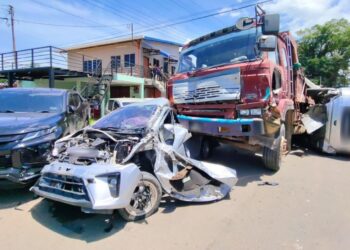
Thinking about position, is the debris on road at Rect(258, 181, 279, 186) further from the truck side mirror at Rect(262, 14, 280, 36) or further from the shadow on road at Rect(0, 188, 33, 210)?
the shadow on road at Rect(0, 188, 33, 210)

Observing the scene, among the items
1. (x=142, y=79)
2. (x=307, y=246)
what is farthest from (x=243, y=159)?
(x=142, y=79)

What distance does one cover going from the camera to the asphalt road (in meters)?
3.43

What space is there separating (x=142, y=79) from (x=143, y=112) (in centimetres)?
1935

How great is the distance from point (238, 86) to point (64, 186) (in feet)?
11.4

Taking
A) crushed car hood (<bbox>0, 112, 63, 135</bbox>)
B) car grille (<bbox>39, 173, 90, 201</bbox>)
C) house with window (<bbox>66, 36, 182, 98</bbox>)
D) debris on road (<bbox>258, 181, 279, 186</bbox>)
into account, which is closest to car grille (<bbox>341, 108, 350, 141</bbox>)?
debris on road (<bbox>258, 181, 279, 186</bbox>)

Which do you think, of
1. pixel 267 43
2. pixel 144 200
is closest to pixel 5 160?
pixel 144 200

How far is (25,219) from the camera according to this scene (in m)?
4.05

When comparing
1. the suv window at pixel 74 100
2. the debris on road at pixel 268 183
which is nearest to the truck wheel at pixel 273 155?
the debris on road at pixel 268 183

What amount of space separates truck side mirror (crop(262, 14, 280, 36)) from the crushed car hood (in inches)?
163

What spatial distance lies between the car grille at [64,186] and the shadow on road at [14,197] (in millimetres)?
1005

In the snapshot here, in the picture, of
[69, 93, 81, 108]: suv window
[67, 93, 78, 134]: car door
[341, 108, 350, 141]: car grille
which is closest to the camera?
[67, 93, 78, 134]: car door

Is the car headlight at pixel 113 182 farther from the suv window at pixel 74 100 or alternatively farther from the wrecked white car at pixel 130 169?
the suv window at pixel 74 100

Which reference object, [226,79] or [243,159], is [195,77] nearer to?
[226,79]

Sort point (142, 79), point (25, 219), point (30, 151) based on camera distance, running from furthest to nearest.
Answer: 1. point (142, 79)
2. point (30, 151)
3. point (25, 219)
